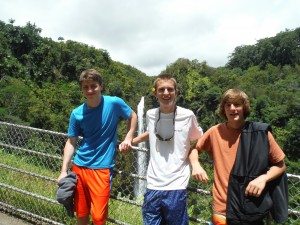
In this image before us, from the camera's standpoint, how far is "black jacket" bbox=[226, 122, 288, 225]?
201cm

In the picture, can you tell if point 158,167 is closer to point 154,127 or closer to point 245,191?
point 154,127

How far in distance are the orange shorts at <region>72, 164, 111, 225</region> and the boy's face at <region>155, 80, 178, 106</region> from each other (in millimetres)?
Answer: 790

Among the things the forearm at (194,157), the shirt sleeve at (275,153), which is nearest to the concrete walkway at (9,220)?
the forearm at (194,157)

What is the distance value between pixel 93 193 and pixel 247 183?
1.29 m

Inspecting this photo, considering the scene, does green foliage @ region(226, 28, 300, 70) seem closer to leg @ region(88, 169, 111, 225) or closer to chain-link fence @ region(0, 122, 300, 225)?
chain-link fence @ region(0, 122, 300, 225)

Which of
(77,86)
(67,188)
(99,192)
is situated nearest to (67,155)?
(67,188)

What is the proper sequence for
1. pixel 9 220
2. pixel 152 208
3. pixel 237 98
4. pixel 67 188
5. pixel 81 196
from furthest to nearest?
pixel 9 220 → pixel 81 196 → pixel 67 188 → pixel 152 208 → pixel 237 98

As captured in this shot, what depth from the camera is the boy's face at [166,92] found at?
2.49 meters

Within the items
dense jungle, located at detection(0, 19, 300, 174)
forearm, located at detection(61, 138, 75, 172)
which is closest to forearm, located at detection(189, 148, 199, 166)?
forearm, located at detection(61, 138, 75, 172)

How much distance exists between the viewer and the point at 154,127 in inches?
101

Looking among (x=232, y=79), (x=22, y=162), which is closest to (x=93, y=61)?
(x=232, y=79)

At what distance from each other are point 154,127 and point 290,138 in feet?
98.5

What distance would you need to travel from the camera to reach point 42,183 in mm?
4434

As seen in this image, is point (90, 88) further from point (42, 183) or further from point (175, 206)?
point (42, 183)
